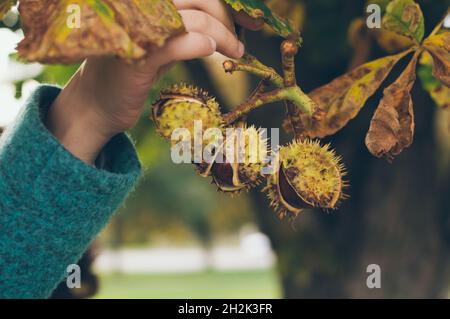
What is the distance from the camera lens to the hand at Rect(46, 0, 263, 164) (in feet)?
3.68

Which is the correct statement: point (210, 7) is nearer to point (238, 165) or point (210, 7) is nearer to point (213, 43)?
point (213, 43)

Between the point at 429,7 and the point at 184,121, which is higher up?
the point at 429,7

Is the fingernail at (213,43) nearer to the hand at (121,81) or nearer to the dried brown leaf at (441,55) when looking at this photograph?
the hand at (121,81)

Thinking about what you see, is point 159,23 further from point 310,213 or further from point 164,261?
point 164,261

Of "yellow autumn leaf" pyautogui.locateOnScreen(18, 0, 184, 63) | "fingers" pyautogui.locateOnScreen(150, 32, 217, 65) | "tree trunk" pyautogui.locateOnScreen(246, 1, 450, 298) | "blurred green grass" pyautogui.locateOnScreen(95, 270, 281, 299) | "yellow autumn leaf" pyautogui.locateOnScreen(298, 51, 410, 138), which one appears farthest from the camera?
"blurred green grass" pyautogui.locateOnScreen(95, 270, 281, 299)

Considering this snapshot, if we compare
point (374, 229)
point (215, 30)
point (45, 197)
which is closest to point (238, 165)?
point (215, 30)

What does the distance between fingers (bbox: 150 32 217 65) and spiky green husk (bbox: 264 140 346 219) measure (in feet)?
0.71

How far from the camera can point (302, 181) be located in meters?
1.22

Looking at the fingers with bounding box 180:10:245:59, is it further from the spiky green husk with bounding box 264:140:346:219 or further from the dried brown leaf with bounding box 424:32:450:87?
the dried brown leaf with bounding box 424:32:450:87

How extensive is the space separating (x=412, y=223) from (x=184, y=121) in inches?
138

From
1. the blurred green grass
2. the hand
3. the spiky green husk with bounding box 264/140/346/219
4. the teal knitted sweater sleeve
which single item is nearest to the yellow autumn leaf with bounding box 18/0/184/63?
the hand

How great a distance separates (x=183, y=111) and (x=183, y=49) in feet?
0.36

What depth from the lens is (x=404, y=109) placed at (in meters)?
1.21
